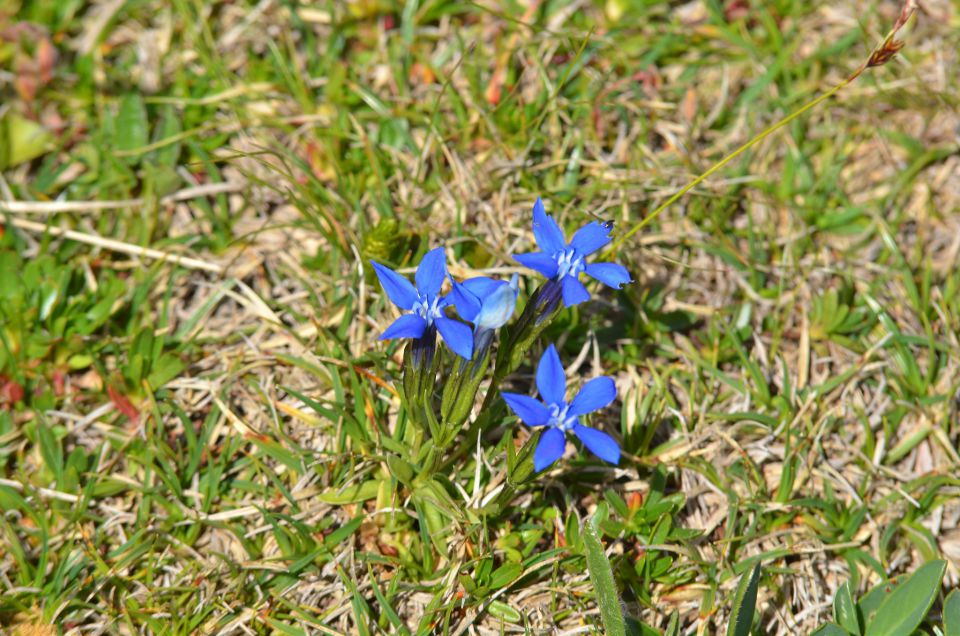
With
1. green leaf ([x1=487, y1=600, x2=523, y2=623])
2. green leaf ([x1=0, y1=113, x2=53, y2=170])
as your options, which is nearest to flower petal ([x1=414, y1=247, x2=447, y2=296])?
green leaf ([x1=487, y1=600, x2=523, y2=623])

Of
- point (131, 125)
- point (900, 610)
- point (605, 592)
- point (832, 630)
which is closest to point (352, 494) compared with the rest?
point (605, 592)

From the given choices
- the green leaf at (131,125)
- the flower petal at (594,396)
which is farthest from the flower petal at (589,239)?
the green leaf at (131,125)

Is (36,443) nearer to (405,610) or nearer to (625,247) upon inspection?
(405,610)

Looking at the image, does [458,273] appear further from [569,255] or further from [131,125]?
[131,125]

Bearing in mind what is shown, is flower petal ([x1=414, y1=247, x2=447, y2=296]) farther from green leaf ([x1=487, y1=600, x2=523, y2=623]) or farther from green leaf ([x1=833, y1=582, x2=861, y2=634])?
green leaf ([x1=833, y1=582, x2=861, y2=634])

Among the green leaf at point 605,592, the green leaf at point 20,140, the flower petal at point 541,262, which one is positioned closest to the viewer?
the flower petal at point 541,262

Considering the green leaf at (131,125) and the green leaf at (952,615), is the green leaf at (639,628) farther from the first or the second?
the green leaf at (131,125)

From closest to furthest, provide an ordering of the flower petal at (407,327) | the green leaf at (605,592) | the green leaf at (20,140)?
the flower petal at (407,327), the green leaf at (605,592), the green leaf at (20,140)
